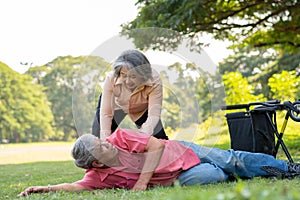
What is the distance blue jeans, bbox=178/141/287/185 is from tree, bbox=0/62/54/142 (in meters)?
25.1

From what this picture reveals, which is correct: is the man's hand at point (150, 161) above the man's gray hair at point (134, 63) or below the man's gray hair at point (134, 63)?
below

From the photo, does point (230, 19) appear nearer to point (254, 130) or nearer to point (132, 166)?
point (254, 130)

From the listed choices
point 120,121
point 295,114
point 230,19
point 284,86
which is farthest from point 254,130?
point 284,86

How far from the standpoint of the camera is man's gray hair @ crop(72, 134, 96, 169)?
3.71 metres

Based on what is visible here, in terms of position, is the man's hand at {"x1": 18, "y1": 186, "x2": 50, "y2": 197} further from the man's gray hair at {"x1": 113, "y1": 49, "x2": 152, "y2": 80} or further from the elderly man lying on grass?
the man's gray hair at {"x1": 113, "y1": 49, "x2": 152, "y2": 80}

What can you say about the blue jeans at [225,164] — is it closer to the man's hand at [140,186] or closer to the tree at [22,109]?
the man's hand at [140,186]

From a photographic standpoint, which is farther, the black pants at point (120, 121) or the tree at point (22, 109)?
the tree at point (22, 109)

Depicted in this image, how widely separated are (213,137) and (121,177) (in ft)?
2.96

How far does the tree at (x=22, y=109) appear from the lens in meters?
28.8

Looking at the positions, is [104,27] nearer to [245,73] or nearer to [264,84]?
[264,84]

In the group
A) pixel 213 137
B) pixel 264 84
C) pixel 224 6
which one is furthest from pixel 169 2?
pixel 264 84

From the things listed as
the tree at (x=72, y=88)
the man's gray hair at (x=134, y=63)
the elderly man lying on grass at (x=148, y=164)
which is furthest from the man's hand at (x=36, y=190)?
the man's gray hair at (x=134, y=63)

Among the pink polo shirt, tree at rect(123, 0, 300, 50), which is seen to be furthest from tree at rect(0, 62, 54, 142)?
the pink polo shirt

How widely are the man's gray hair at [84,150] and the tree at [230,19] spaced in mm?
3987
